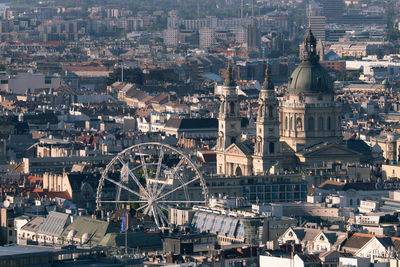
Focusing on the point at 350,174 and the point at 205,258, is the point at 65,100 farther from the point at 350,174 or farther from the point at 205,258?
the point at 205,258

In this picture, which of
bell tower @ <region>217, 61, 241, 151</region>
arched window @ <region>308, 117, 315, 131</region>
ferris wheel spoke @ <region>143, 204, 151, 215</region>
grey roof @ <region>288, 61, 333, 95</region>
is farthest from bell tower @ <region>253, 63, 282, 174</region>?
ferris wheel spoke @ <region>143, 204, 151, 215</region>

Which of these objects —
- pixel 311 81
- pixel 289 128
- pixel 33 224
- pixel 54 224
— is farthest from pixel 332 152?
pixel 54 224

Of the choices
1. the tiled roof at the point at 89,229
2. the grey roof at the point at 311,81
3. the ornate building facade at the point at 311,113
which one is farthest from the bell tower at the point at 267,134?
the tiled roof at the point at 89,229

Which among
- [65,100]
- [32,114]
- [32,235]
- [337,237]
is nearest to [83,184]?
[32,235]

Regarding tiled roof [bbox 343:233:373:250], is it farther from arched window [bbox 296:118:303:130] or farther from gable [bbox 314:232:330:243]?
arched window [bbox 296:118:303:130]

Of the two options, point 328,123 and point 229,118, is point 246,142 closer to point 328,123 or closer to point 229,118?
point 229,118
